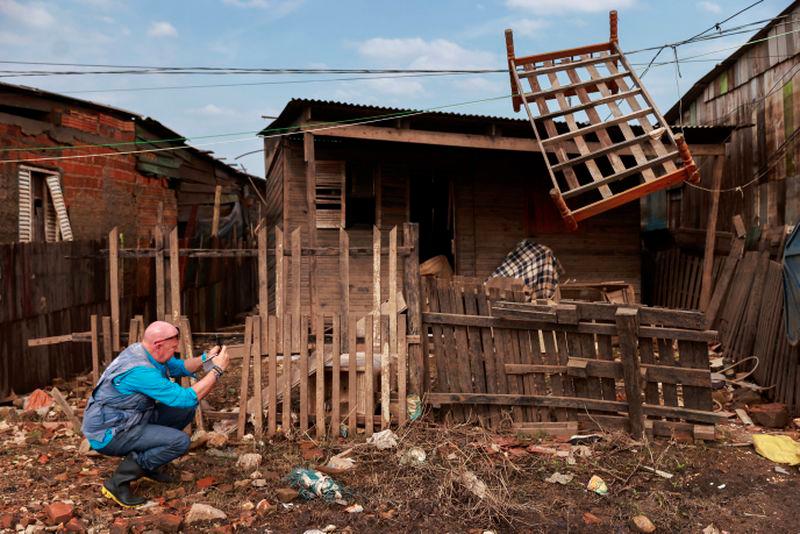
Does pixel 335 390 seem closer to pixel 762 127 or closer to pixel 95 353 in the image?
pixel 95 353

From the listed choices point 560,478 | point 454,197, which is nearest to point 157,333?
point 560,478

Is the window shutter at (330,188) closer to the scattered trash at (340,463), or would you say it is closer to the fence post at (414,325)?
the fence post at (414,325)

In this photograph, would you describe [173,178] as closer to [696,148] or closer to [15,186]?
[15,186]

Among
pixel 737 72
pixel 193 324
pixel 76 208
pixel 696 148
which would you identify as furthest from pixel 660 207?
pixel 76 208

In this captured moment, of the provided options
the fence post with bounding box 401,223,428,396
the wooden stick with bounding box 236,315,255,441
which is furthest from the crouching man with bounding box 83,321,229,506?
the fence post with bounding box 401,223,428,396

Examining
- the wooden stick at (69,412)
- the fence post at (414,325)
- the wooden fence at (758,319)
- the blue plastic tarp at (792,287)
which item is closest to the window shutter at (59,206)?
the wooden stick at (69,412)

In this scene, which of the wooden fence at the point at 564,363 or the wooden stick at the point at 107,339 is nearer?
the wooden fence at the point at 564,363

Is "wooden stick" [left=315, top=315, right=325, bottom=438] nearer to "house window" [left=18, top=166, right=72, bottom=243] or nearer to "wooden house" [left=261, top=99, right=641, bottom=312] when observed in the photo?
"wooden house" [left=261, top=99, right=641, bottom=312]

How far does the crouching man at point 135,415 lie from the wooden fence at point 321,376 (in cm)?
94

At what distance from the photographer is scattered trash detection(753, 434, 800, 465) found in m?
5.08

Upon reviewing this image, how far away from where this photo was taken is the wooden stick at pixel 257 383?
5.42 meters

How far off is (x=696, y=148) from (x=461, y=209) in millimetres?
4243

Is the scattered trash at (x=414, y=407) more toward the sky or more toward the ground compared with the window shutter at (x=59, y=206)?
more toward the ground

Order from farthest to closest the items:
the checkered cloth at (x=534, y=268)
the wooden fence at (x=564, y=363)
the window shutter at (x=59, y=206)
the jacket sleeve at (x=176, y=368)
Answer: the checkered cloth at (x=534, y=268) → the window shutter at (x=59, y=206) → the wooden fence at (x=564, y=363) → the jacket sleeve at (x=176, y=368)
